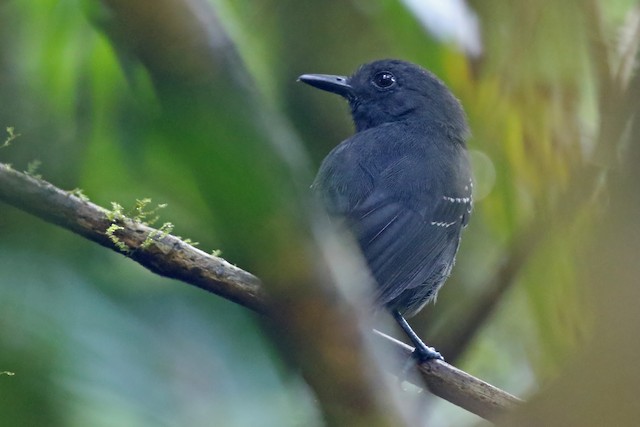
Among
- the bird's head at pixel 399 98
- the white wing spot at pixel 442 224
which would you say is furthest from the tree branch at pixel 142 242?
the bird's head at pixel 399 98

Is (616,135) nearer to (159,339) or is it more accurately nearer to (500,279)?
(500,279)

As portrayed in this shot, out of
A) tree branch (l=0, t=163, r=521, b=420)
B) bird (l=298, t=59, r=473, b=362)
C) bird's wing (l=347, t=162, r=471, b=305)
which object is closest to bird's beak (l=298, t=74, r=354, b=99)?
bird (l=298, t=59, r=473, b=362)

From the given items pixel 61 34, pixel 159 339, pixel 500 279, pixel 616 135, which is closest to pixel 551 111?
pixel 500 279

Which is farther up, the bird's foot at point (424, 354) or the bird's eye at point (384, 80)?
the bird's eye at point (384, 80)

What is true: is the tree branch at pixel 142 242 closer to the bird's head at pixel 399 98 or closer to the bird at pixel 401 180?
the bird at pixel 401 180

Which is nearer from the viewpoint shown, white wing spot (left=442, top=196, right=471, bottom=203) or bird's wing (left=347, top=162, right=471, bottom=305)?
bird's wing (left=347, top=162, right=471, bottom=305)

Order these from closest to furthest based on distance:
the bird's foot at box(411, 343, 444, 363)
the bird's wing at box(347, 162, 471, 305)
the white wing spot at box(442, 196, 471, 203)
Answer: the bird's foot at box(411, 343, 444, 363)
the bird's wing at box(347, 162, 471, 305)
the white wing spot at box(442, 196, 471, 203)

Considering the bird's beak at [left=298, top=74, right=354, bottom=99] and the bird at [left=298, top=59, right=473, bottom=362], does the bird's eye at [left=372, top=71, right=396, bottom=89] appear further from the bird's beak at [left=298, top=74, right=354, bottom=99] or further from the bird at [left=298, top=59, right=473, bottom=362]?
the bird's beak at [left=298, top=74, right=354, bottom=99]
